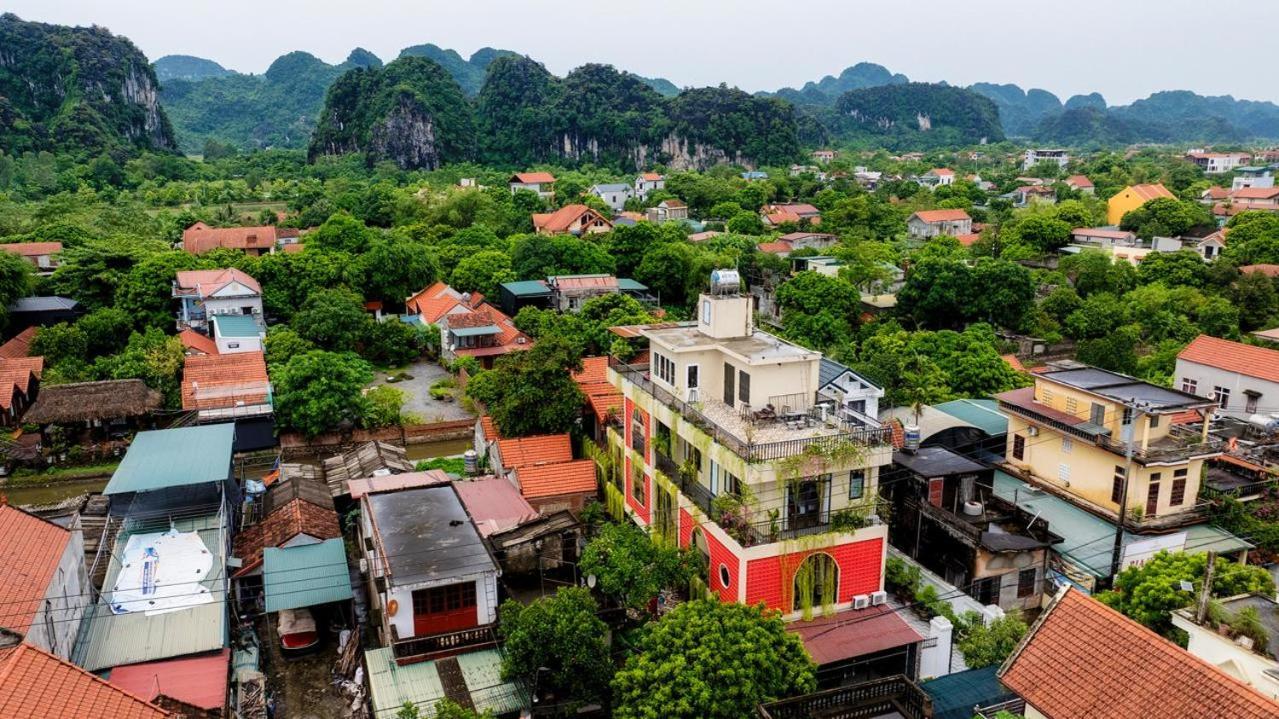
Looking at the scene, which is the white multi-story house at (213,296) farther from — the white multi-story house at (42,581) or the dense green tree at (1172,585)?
the dense green tree at (1172,585)

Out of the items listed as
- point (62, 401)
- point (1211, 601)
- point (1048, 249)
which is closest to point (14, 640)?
point (1211, 601)

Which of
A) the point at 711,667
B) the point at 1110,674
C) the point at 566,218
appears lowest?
the point at 711,667

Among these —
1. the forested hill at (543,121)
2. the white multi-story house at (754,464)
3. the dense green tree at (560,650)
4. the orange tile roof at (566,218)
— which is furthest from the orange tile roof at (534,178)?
the dense green tree at (560,650)

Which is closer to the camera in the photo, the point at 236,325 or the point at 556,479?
the point at 556,479

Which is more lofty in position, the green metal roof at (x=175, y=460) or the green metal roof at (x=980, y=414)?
the green metal roof at (x=175, y=460)

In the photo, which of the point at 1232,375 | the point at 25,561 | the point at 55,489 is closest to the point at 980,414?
the point at 1232,375

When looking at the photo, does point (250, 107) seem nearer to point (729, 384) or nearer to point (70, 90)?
point (70, 90)

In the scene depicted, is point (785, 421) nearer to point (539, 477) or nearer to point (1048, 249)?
point (539, 477)
